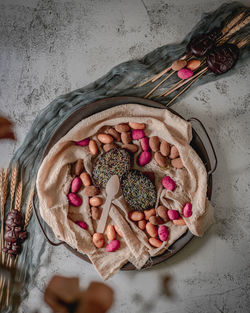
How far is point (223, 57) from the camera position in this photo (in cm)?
130

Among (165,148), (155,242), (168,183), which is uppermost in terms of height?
(165,148)

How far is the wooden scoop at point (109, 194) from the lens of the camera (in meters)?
1.29

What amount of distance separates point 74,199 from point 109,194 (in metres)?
0.15

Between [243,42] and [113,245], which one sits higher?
[243,42]

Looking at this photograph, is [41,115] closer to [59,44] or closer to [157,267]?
[59,44]

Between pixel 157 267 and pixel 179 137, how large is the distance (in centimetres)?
57

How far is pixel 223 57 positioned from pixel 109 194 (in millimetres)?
726

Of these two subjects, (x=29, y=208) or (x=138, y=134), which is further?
(x=29, y=208)

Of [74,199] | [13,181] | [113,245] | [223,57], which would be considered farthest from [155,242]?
[223,57]

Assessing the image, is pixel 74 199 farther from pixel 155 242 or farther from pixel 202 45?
pixel 202 45

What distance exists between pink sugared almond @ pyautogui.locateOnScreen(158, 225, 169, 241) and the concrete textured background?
0.49ft

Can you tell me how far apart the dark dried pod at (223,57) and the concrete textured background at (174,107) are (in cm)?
5

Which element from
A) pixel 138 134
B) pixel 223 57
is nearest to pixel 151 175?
pixel 138 134

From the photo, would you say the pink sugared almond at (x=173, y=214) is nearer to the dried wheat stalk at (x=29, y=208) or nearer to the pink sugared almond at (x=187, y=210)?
the pink sugared almond at (x=187, y=210)
